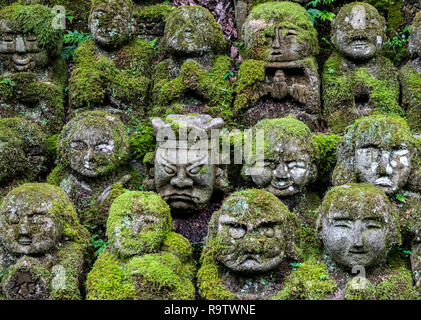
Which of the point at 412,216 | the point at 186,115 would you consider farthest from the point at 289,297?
the point at 186,115

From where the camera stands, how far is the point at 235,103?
33.2ft

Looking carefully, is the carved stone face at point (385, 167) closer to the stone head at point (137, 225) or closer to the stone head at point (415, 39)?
the stone head at point (137, 225)

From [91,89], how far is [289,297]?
14.1 feet

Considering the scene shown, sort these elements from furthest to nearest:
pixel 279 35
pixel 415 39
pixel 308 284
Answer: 1. pixel 415 39
2. pixel 279 35
3. pixel 308 284

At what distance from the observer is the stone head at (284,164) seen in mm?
8688

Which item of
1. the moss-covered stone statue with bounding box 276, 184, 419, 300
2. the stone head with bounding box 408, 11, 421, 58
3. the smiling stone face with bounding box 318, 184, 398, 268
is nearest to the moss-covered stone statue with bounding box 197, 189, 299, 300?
the moss-covered stone statue with bounding box 276, 184, 419, 300

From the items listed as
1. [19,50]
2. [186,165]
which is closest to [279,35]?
[186,165]

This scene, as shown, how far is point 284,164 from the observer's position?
8.70 metres

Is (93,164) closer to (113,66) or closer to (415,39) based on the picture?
(113,66)

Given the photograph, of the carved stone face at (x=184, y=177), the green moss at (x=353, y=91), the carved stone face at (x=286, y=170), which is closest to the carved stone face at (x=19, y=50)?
the carved stone face at (x=184, y=177)

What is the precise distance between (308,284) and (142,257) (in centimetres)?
175

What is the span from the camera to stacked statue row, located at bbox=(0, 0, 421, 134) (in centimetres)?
1012

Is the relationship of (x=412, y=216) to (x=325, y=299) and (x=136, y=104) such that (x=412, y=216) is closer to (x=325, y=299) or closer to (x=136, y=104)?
(x=325, y=299)

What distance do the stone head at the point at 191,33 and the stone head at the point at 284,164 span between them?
7.66ft
